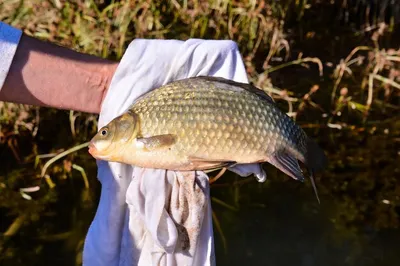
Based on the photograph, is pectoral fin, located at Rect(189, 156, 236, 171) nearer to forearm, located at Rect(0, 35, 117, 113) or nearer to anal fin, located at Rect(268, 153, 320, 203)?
anal fin, located at Rect(268, 153, 320, 203)

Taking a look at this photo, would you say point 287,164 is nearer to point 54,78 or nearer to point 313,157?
point 313,157

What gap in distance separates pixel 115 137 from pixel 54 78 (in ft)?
1.06

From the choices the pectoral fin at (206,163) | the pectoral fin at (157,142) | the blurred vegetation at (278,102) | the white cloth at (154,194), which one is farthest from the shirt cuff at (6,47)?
the blurred vegetation at (278,102)

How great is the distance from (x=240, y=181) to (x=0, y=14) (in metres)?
1.67

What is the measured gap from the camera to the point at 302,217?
10.5 ft

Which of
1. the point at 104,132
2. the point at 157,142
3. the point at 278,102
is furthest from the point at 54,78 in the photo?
the point at 278,102

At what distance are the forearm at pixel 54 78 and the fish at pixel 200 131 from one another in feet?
0.60

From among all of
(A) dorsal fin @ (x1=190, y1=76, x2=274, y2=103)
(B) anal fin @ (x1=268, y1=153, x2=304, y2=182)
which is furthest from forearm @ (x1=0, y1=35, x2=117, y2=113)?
(B) anal fin @ (x1=268, y1=153, x2=304, y2=182)

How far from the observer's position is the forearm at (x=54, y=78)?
5.62ft

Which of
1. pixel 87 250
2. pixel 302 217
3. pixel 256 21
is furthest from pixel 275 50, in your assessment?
pixel 87 250

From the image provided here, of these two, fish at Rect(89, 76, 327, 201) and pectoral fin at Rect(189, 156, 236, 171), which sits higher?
fish at Rect(89, 76, 327, 201)

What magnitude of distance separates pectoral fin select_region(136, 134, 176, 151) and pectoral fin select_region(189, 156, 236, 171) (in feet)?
0.21

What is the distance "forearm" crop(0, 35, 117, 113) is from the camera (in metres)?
1.71

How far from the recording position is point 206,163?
1.57 m
